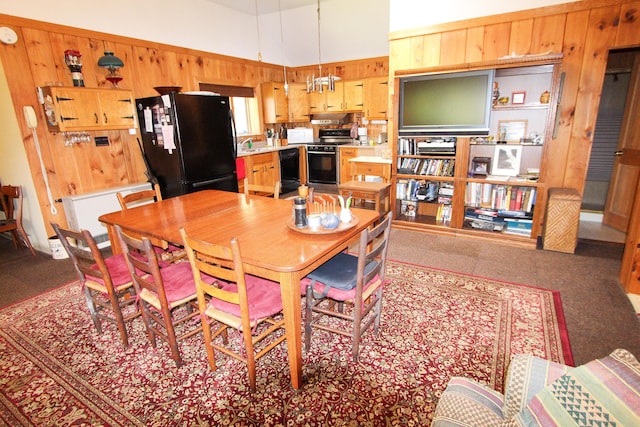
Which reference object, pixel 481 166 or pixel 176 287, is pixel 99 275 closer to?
pixel 176 287

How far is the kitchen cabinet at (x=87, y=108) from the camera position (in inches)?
133

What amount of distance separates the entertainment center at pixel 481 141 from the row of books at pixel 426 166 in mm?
12

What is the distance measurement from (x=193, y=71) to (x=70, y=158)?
84.3 inches

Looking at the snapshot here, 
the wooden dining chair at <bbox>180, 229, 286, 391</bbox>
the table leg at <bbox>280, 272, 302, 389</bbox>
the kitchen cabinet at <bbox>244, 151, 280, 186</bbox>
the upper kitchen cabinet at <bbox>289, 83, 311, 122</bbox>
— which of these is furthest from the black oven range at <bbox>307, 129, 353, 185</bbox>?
the table leg at <bbox>280, 272, 302, 389</bbox>

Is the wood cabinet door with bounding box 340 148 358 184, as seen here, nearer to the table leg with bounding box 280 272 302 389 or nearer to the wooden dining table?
the wooden dining table

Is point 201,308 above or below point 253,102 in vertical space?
below

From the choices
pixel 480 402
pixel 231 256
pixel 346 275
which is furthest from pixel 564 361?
pixel 231 256

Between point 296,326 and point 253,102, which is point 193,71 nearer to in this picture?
→ point 253,102

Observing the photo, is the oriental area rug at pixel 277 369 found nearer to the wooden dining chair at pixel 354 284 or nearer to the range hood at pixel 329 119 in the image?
the wooden dining chair at pixel 354 284

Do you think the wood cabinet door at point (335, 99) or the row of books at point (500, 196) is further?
the wood cabinet door at point (335, 99)

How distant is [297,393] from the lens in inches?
70.5

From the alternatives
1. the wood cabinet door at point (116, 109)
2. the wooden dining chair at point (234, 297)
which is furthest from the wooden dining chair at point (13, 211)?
the wooden dining chair at point (234, 297)

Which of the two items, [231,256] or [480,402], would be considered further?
[231,256]

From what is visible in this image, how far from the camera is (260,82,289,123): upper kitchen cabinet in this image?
6.38 meters
